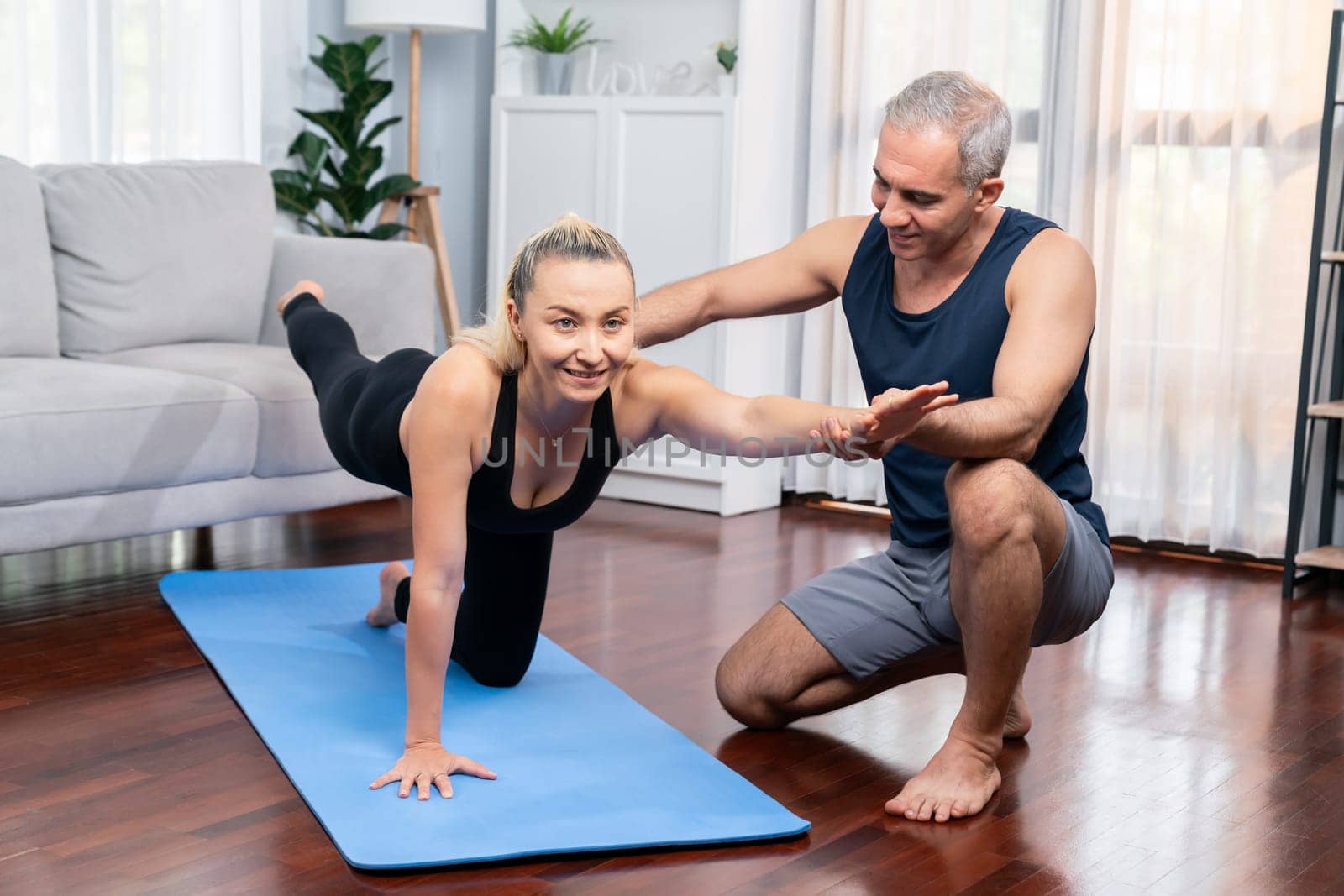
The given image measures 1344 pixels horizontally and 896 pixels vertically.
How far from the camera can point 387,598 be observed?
260 centimetres

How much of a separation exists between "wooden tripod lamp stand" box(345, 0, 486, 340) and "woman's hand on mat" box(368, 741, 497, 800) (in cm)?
260

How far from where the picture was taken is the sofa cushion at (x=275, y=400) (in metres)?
3.04

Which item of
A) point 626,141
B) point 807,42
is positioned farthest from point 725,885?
point 807,42

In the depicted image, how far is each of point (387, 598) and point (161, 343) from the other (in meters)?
1.22

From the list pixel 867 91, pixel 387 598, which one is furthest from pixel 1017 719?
pixel 867 91

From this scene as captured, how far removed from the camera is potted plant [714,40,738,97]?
4.01 m

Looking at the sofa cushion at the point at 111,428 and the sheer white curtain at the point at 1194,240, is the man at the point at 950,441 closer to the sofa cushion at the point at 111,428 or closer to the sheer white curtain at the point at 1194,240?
the sofa cushion at the point at 111,428

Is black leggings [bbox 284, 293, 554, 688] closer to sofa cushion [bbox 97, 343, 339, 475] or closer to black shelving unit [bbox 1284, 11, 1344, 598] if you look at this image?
sofa cushion [bbox 97, 343, 339, 475]

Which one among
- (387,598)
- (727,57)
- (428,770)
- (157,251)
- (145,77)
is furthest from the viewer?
(145,77)

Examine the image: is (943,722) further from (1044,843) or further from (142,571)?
(142,571)

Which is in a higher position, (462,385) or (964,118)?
(964,118)

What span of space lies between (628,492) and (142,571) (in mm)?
1565

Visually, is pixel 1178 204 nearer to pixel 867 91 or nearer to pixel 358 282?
pixel 867 91

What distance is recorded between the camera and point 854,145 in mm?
4129
